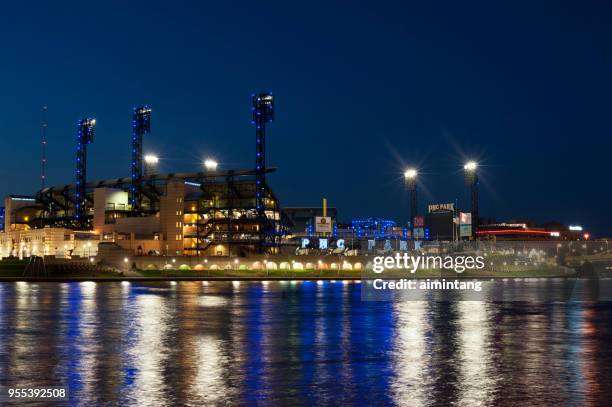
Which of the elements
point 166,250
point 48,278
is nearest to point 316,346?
point 48,278

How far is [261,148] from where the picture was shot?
534 feet

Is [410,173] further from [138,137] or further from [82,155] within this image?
[82,155]

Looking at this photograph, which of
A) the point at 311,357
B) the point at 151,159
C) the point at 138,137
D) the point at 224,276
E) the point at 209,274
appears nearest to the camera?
the point at 311,357

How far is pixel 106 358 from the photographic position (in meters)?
26.5

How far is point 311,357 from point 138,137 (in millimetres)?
162169

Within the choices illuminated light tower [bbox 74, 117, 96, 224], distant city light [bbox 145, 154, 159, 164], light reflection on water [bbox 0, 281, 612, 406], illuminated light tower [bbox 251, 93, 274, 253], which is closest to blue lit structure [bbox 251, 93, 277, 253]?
illuminated light tower [bbox 251, 93, 274, 253]

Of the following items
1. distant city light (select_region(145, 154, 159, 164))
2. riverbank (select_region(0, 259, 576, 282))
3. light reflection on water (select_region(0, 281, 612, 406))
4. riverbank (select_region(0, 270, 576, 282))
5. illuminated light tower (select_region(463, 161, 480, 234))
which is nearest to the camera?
light reflection on water (select_region(0, 281, 612, 406))

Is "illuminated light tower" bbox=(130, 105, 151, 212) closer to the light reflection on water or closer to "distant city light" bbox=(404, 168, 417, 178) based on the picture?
"distant city light" bbox=(404, 168, 417, 178)

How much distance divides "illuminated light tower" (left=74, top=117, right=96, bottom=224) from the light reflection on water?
15072cm

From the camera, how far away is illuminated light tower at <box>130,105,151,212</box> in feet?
593

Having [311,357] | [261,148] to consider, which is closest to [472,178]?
[261,148]

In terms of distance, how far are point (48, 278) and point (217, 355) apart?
100 meters

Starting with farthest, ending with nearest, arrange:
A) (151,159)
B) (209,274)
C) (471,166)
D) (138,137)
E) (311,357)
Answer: (151,159), (138,137), (471,166), (209,274), (311,357)

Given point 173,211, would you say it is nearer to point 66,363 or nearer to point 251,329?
point 251,329
